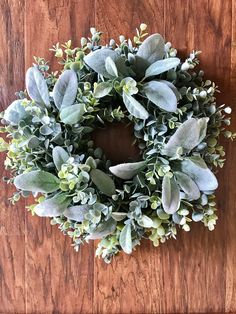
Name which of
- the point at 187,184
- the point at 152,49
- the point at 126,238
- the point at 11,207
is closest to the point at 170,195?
the point at 187,184

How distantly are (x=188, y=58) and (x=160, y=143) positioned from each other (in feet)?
1.08

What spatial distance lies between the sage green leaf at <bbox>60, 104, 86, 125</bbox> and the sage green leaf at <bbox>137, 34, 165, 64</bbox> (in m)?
0.21

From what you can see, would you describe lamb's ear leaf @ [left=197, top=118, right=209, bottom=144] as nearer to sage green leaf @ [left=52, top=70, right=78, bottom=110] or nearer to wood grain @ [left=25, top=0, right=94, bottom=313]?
sage green leaf @ [left=52, top=70, right=78, bottom=110]

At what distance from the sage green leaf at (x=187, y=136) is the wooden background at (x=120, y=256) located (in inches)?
11.9

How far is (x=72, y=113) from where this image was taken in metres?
1.17

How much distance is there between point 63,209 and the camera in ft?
3.81

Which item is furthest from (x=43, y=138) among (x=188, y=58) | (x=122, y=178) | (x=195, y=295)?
(x=195, y=295)

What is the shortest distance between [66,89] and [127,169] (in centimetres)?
26

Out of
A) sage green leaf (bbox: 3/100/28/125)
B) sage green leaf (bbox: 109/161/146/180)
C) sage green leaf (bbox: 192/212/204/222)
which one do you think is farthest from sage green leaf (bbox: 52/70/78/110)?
sage green leaf (bbox: 192/212/204/222)

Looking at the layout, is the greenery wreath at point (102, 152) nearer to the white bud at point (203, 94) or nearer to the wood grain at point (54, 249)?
the white bud at point (203, 94)

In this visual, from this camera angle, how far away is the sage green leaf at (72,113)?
1.16 meters

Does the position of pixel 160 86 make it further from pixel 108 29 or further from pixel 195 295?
pixel 195 295

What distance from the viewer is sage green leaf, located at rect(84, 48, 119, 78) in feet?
3.78

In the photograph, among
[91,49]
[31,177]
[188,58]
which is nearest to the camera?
[31,177]
